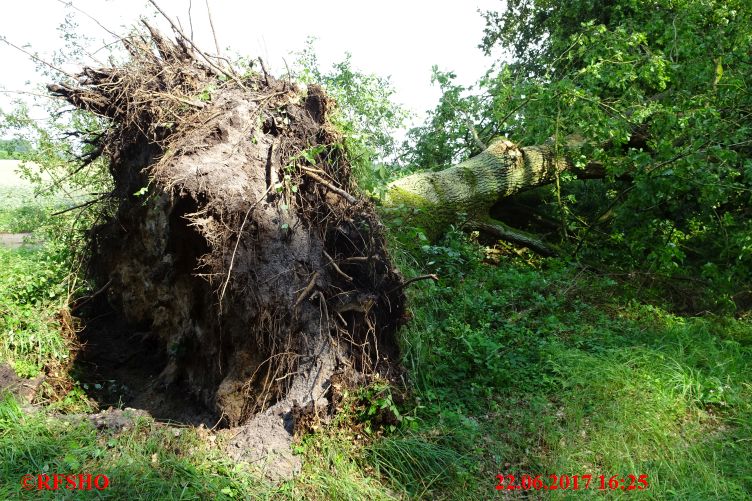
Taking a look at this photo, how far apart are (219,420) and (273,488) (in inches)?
34.5

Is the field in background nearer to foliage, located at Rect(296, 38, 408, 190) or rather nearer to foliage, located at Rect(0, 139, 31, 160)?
foliage, located at Rect(296, 38, 408, 190)

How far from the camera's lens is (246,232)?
383cm

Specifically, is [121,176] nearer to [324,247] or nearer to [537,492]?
[324,247]

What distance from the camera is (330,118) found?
4.48 metres

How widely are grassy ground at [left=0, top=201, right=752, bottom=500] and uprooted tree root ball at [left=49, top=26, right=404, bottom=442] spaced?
1.43ft

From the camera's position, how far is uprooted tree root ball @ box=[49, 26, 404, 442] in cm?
378

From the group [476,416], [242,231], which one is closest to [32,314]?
[242,231]

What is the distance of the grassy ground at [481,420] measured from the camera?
323cm

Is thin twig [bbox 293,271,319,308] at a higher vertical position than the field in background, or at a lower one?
higher

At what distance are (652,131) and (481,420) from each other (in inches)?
179

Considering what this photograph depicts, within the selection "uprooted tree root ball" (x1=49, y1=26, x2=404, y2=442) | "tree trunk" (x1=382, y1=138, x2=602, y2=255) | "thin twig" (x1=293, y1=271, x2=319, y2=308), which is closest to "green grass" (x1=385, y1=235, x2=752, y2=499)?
"uprooted tree root ball" (x1=49, y1=26, x2=404, y2=442)

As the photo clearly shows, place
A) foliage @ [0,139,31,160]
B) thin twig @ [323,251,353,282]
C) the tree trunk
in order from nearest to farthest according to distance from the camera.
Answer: thin twig @ [323,251,353,282], the tree trunk, foliage @ [0,139,31,160]

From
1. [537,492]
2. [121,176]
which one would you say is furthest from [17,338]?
[537,492]

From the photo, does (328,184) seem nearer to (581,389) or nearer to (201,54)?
(201,54)
